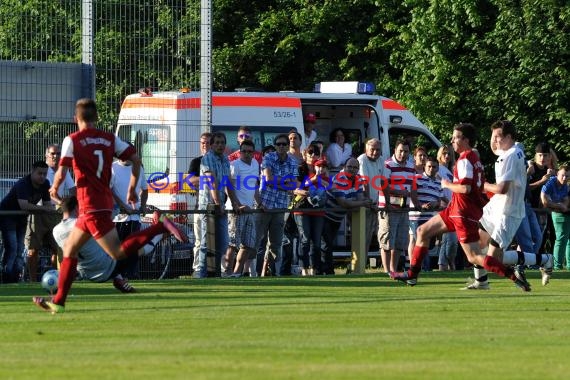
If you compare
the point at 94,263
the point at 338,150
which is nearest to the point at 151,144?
the point at 338,150

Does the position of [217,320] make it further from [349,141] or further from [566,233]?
[349,141]

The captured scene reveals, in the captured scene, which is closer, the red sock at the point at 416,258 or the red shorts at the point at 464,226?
the red shorts at the point at 464,226

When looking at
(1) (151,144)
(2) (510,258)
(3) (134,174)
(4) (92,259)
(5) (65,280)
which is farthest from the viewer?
(1) (151,144)

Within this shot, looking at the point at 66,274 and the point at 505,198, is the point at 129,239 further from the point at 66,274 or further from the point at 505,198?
the point at 505,198

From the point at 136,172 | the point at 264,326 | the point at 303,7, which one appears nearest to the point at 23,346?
the point at 264,326

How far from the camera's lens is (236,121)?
85.3 feet

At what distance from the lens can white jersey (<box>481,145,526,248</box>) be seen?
16531 mm

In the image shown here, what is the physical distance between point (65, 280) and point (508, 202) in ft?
17.8

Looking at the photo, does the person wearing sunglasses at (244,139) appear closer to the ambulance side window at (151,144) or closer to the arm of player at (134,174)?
the ambulance side window at (151,144)

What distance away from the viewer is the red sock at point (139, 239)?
14.5m

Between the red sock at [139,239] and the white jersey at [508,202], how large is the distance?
4.04m

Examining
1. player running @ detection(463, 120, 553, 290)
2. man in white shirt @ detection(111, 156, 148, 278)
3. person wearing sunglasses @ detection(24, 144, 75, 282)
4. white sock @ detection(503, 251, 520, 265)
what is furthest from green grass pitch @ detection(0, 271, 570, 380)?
person wearing sunglasses @ detection(24, 144, 75, 282)

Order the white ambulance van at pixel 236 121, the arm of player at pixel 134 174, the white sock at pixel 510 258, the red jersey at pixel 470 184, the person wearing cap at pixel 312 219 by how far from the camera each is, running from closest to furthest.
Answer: the arm of player at pixel 134 174
the red jersey at pixel 470 184
the white sock at pixel 510 258
the person wearing cap at pixel 312 219
the white ambulance van at pixel 236 121

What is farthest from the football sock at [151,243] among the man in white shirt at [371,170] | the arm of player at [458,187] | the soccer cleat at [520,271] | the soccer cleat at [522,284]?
the man in white shirt at [371,170]
